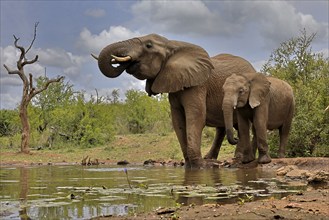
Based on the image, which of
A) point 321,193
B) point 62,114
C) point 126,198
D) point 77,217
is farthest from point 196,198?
point 62,114

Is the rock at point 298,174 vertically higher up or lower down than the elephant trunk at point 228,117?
lower down

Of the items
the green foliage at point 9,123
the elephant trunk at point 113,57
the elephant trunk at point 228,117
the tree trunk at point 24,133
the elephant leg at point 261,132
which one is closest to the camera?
the elephant trunk at point 113,57

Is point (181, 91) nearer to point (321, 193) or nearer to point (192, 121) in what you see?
point (192, 121)

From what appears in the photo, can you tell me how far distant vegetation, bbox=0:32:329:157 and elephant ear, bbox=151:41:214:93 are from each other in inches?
217

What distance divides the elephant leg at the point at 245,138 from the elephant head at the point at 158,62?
1807mm

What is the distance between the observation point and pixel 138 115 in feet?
133

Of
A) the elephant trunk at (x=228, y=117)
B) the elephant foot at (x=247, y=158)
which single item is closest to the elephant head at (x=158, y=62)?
the elephant trunk at (x=228, y=117)

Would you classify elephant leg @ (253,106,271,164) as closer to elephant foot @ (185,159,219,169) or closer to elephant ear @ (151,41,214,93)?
elephant foot @ (185,159,219,169)

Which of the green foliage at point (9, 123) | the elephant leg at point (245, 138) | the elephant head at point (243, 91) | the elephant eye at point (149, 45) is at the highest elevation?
the green foliage at point (9, 123)

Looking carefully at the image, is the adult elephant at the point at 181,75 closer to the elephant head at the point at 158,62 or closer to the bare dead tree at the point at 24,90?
the elephant head at the point at 158,62

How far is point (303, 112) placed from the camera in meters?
18.0

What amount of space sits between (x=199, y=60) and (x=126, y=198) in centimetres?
799

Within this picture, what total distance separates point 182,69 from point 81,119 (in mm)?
19507

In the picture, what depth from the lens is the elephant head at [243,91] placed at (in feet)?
43.2
